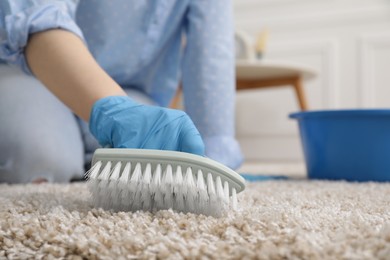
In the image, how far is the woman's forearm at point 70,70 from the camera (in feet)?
1.69

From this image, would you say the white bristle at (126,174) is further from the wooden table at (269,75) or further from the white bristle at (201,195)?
the wooden table at (269,75)

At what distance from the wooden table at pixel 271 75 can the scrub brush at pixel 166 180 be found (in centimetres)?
126

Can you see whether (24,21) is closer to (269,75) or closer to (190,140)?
(190,140)

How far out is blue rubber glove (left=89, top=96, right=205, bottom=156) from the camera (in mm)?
446

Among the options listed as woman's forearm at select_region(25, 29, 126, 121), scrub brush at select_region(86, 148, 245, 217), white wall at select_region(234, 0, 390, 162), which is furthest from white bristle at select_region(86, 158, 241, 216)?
white wall at select_region(234, 0, 390, 162)

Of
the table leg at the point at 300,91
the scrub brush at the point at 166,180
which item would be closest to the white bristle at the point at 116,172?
the scrub brush at the point at 166,180

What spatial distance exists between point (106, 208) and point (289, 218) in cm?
16

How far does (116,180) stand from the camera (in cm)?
38

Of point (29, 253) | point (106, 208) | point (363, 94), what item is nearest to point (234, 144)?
point (106, 208)

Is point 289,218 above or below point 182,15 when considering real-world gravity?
below

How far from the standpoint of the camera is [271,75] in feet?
5.86

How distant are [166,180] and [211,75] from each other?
58 cm

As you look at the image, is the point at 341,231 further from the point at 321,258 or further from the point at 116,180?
the point at 116,180

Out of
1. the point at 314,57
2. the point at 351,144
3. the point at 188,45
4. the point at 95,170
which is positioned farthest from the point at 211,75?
the point at 314,57
